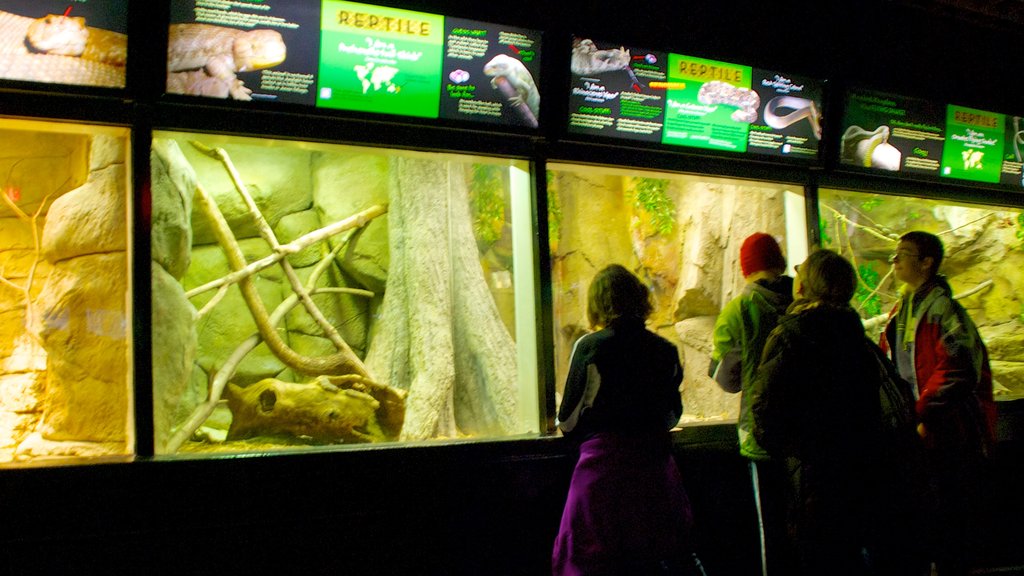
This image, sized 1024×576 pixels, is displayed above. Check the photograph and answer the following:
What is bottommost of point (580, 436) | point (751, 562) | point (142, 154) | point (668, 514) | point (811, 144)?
point (751, 562)

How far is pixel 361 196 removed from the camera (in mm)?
7000

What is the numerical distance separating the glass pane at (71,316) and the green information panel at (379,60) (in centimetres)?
129

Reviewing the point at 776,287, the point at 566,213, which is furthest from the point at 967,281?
the point at 776,287

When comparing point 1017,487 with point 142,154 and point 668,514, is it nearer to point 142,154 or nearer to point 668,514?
point 668,514

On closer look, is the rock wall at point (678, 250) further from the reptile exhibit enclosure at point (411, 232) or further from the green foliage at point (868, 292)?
the green foliage at point (868, 292)

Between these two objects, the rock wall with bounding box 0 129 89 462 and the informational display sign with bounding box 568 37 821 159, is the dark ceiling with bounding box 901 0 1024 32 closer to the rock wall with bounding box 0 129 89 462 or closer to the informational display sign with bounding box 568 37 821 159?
the informational display sign with bounding box 568 37 821 159

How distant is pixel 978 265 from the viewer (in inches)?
293

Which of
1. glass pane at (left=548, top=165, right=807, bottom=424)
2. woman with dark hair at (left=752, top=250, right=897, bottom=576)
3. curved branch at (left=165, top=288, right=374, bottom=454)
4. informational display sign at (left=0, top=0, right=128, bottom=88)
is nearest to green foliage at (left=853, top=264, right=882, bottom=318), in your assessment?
glass pane at (left=548, top=165, right=807, bottom=424)

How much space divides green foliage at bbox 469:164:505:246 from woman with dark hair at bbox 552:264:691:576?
9.51 feet

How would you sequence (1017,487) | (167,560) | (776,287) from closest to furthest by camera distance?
(167,560) → (776,287) → (1017,487)

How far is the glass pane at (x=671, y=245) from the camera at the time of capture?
6598 millimetres

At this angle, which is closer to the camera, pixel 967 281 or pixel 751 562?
pixel 751 562

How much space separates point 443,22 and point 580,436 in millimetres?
2472

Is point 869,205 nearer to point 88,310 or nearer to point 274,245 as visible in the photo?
point 274,245
